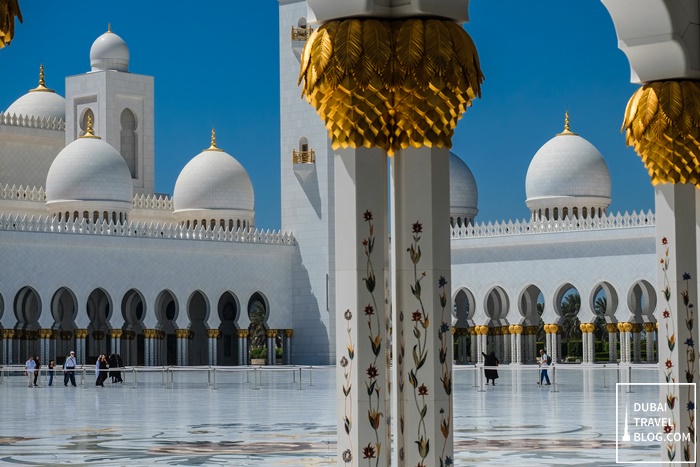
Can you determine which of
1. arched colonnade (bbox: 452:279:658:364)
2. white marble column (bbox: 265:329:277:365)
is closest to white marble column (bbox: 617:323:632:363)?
arched colonnade (bbox: 452:279:658:364)

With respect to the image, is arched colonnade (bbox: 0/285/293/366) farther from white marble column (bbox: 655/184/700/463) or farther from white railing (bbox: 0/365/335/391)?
white marble column (bbox: 655/184/700/463)

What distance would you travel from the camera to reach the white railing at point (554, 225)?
2942 centimetres

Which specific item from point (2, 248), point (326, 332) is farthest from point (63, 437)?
point (326, 332)

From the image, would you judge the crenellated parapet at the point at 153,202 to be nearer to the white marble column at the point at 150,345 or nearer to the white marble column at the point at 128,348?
the white marble column at the point at 128,348

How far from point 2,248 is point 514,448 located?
20.0 meters

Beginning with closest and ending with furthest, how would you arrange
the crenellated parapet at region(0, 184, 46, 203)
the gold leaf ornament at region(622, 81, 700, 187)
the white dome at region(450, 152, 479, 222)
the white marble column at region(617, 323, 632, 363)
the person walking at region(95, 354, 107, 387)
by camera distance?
the gold leaf ornament at region(622, 81, 700, 187), the person walking at region(95, 354, 107, 387), the white marble column at region(617, 323, 632, 363), the crenellated parapet at region(0, 184, 46, 203), the white dome at region(450, 152, 479, 222)

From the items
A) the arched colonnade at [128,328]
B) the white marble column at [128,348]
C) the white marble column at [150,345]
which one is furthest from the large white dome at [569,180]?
the white marble column at [128,348]

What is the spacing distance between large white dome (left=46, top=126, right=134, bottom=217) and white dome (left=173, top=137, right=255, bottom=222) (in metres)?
2.23

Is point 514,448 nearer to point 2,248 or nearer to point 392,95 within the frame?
point 392,95

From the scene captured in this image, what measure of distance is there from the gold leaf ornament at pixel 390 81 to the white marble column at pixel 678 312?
1810 millimetres

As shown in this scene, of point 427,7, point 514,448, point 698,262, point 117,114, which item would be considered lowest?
point 514,448

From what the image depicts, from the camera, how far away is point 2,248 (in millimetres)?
27344

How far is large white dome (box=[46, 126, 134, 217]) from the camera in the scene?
3044cm

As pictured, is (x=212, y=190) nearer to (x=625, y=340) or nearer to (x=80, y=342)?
(x=80, y=342)
